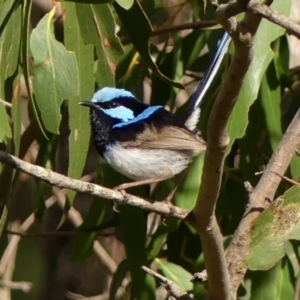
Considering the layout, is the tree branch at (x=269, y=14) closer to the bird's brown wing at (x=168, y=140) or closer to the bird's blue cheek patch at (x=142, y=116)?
the bird's brown wing at (x=168, y=140)

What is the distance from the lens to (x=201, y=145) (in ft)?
7.22

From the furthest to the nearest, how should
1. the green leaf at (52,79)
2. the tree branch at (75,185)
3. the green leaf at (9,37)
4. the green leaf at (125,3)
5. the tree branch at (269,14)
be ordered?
1. the green leaf at (9,37)
2. the green leaf at (52,79)
3. the green leaf at (125,3)
4. the tree branch at (75,185)
5. the tree branch at (269,14)

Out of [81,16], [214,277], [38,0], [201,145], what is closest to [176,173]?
[201,145]

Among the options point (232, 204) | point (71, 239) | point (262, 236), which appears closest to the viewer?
point (262, 236)

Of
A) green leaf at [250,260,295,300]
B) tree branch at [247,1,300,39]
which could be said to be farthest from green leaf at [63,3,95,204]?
tree branch at [247,1,300,39]

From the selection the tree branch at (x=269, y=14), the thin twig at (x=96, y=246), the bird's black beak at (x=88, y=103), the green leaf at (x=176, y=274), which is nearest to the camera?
the tree branch at (x=269, y=14)

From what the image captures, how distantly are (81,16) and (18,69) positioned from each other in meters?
0.21

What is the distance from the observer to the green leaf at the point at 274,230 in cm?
176

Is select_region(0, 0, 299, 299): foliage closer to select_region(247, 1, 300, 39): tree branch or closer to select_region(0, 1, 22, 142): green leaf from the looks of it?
select_region(0, 1, 22, 142): green leaf

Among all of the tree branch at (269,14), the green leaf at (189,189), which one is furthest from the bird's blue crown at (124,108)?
the tree branch at (269,14)

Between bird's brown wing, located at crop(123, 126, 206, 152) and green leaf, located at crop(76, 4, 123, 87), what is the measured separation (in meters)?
0.29

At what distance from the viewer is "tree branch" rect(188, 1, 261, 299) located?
112cm

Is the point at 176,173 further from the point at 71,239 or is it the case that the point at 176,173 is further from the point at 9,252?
the point at 71,239

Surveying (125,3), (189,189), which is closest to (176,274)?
(189,189)
